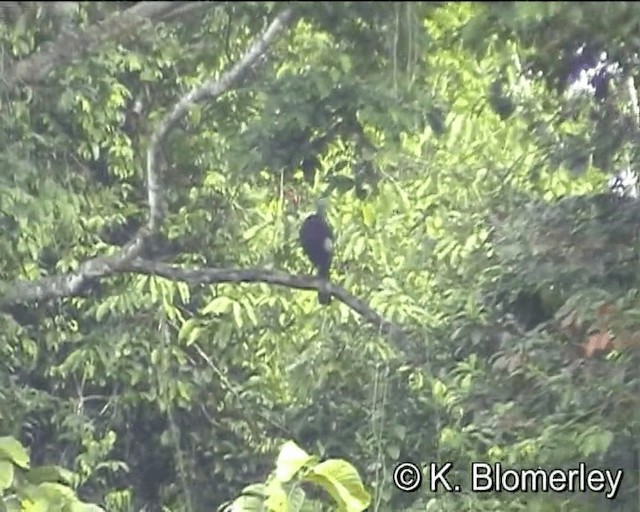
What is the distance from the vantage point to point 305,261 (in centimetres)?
162

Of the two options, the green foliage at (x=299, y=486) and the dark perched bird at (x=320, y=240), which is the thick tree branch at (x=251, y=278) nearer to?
the dark perched bird at (x=320, y=240)

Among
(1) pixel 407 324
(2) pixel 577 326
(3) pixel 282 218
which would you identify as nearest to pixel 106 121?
(3) pixel 282 218

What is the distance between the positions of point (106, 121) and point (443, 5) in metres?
0.70

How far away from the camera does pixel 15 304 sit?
163 cm

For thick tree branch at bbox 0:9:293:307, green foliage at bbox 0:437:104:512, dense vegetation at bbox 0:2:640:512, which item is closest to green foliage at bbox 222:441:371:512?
dense vegetation at bbox 0:2:640:512

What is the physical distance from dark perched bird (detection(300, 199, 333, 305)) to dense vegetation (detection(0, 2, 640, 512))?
0.01 meters

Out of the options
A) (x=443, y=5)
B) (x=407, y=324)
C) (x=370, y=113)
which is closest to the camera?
(x=443, y=5)

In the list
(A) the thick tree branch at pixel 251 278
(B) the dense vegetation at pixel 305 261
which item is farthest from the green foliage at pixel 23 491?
(A) the thick tree branch at pixel 251 278

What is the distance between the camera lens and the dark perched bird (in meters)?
1.60

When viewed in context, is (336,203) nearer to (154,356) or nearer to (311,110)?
(311,110)

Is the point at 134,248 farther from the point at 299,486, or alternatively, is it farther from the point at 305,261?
the point at 299,486
